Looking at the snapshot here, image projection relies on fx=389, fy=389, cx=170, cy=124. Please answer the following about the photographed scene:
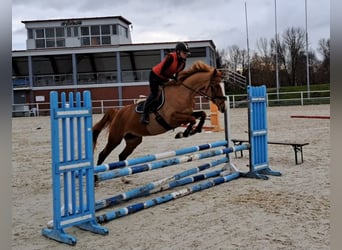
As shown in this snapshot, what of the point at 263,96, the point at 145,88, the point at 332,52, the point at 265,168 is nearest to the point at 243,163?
the point at 265,168

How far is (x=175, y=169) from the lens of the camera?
19.6 feet

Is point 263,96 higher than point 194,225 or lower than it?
higher

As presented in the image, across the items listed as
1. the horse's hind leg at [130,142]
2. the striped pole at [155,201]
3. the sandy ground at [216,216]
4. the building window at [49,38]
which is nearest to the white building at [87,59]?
the building window at [49,38]

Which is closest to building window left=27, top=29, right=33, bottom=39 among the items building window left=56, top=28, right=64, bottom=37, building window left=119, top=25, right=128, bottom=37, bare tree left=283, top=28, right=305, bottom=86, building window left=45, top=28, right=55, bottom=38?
building window left=45, top=28, right=55, bottom=38

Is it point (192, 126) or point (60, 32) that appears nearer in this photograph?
point (192, 126)

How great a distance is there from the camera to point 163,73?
14.8 feet

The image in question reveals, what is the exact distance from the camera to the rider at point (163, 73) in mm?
4359

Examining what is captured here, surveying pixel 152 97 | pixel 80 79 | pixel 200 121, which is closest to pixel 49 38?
Answer: pixel 80 79

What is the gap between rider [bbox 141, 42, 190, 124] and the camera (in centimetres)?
436

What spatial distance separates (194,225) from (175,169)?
2725mm

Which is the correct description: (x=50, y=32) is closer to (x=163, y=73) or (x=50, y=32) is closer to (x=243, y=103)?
(x=243, y=103)

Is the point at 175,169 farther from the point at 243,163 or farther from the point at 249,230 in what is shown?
the point at 249,230

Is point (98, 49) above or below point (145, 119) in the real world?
above

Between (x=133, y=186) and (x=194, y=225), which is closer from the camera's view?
(x=194, y=225)
